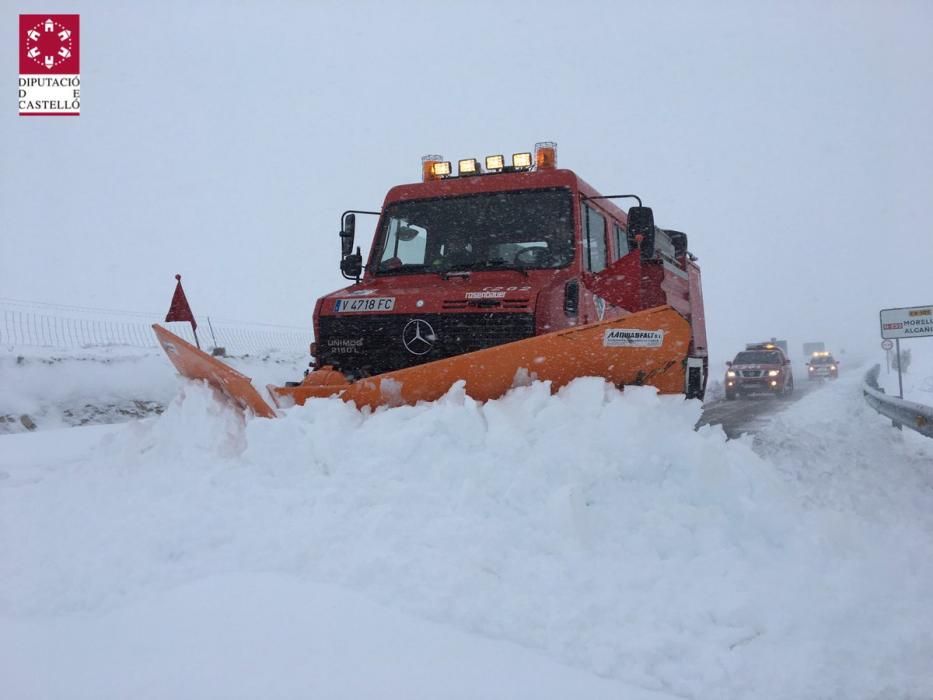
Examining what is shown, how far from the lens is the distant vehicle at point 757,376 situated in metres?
20.9

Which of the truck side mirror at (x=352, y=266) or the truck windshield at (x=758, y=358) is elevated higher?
the truck side mirror at (x=352, y=266)

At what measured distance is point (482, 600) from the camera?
3.01 m

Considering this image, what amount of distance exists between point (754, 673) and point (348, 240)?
5252 mm

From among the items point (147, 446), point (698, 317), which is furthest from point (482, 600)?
point (698, 317)

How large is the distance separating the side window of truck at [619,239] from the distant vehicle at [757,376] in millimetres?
14744

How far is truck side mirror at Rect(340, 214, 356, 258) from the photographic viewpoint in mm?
6910

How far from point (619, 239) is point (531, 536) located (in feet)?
15.6

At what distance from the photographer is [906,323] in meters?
15.5

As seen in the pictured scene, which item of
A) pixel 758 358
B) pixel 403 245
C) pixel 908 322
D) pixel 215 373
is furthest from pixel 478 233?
pixel 758 358

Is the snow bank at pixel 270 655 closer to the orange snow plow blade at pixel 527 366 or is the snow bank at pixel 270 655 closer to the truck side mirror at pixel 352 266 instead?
the orange snow plow blade at pixel 527 366

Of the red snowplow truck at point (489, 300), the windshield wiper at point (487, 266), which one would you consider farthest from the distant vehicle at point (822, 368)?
the windshield wiper at point (487, 266)

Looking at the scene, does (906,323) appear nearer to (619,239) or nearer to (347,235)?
(619,239)

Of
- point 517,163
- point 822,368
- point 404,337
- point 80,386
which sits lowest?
point 822,368

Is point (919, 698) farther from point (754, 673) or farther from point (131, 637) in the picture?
point (131, 637)
